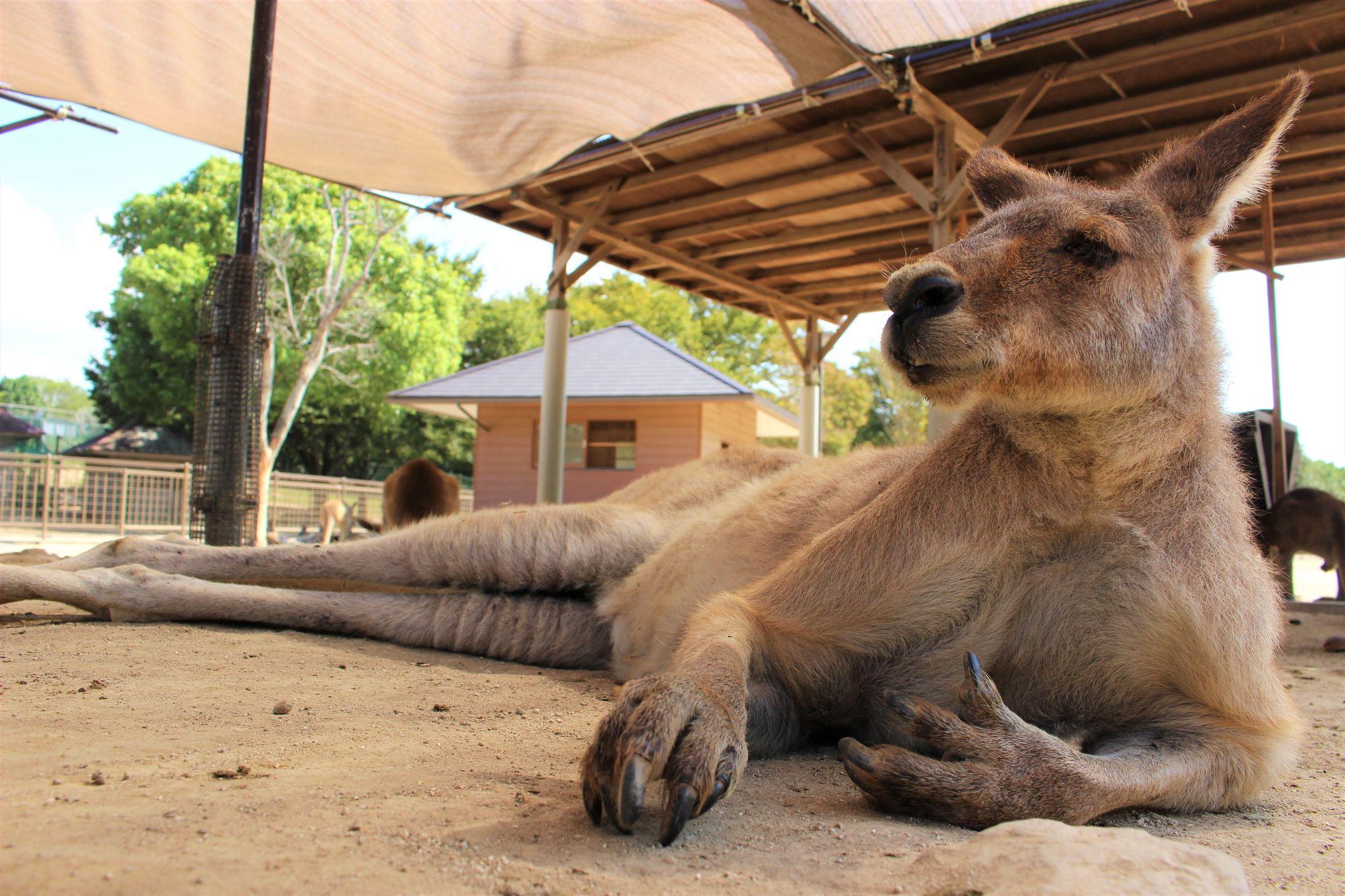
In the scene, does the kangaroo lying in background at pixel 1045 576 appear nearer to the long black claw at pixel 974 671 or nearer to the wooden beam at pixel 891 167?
the long black claw at pixel 974 671

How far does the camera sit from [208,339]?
201 inches

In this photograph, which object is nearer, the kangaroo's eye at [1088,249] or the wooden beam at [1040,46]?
the kangaroo's eye at [1088,249]

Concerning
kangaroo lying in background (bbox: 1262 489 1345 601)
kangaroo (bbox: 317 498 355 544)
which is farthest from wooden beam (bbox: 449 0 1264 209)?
kangaroo (bbox: 317 498 355 544)

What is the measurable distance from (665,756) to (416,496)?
6377 millimetres

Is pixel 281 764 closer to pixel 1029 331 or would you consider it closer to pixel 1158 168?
pixel 1029 331

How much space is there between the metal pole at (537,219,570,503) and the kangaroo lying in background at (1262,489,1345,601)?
751cm

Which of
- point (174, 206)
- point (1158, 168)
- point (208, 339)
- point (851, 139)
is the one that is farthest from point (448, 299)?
point (1158, 168)

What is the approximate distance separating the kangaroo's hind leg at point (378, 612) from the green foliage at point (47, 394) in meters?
47.1

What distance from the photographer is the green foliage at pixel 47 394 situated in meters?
54.3

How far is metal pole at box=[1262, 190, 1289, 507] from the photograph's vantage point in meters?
8.79

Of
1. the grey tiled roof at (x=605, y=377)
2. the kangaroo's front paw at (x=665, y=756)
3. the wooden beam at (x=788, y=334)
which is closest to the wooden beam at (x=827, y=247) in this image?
the wooden beam at (x=788, y=334)

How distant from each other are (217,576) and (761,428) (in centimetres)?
2141

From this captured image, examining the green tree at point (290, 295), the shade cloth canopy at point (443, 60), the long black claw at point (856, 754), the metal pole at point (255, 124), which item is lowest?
the long black claw at point (856, 754)

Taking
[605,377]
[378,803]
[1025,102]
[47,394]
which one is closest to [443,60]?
[1025,102]
